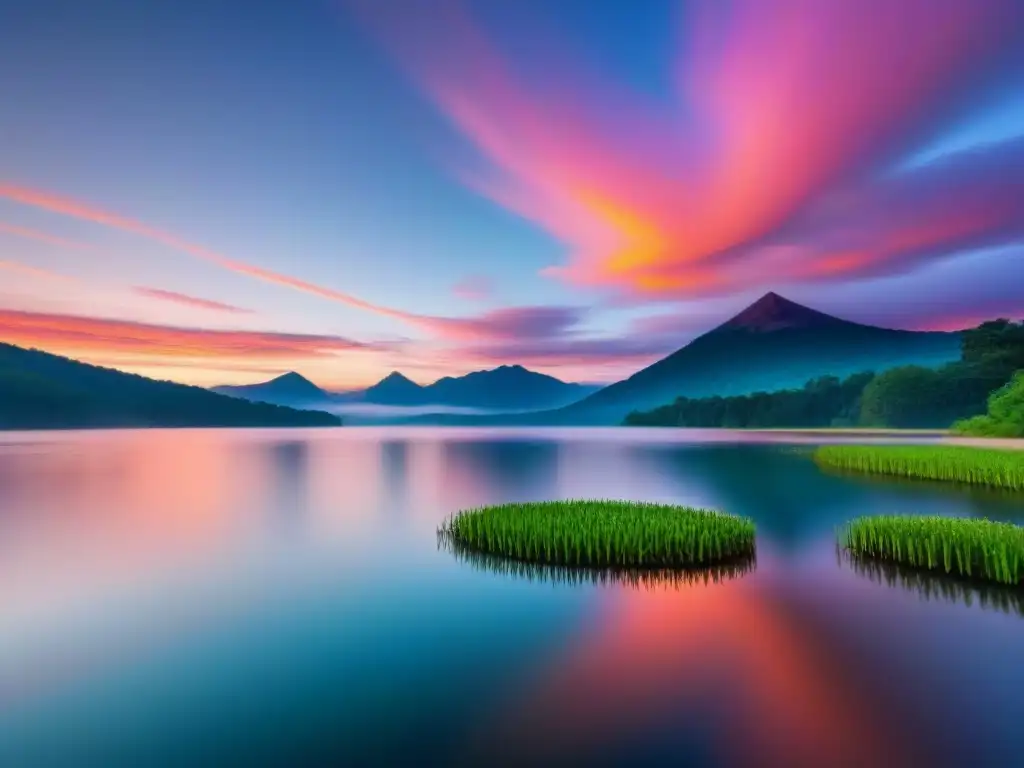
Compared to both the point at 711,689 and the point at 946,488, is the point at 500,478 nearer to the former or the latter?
the point at 946,488

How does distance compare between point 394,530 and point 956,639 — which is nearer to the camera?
point 956,639

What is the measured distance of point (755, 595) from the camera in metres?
14.5

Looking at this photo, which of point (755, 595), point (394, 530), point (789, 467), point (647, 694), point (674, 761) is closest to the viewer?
point (674, 761)

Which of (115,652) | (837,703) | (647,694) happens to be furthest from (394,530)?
(837,703)

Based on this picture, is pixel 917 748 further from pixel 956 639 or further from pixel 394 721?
pixel 394 721

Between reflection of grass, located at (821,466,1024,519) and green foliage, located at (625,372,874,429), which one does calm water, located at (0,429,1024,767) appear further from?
green foliage, located at (625,372,874,429)

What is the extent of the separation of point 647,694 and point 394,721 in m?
3.85

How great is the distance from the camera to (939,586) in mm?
14852

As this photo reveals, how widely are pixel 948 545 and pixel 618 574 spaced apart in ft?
29.2

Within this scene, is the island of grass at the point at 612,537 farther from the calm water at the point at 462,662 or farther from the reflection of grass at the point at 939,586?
the reflection of grass at the point at 939,586

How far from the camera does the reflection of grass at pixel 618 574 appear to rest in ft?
50.6

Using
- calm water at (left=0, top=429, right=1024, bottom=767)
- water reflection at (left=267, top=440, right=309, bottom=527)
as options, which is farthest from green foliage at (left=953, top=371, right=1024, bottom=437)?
water reflection at (left=267, top=440, right=309, bottom=527)

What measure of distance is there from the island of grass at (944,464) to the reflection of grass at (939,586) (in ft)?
75.2

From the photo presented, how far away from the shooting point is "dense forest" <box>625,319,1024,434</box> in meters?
94.5
